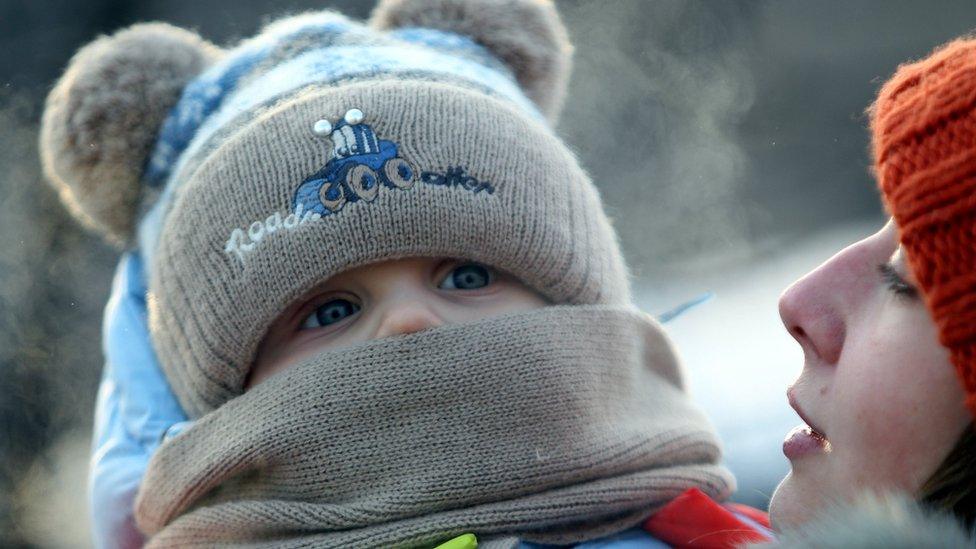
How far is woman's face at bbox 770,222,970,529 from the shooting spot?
1.06m

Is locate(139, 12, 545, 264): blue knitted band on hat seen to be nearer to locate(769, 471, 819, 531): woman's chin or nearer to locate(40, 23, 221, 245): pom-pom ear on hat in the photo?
locate(40, 23, 221, 245): pom-pom ear on hat

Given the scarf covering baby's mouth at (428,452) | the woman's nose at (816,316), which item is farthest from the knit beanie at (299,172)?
the woman's nose at (816,316)

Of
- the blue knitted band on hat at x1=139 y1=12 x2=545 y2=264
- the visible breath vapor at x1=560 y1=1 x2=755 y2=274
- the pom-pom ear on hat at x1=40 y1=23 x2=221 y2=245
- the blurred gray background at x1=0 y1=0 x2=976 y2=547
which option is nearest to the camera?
the blue knitted band on hat at x1=139 y1=12 x2=545 y2=264

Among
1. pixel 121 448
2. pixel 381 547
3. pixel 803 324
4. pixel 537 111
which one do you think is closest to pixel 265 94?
pixel 537 111

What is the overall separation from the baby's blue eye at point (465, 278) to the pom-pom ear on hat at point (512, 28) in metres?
0.45

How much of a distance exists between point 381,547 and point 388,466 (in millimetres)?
103

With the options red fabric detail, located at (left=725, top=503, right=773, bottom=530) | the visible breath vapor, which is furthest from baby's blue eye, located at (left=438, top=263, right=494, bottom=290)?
the visible breath vapor

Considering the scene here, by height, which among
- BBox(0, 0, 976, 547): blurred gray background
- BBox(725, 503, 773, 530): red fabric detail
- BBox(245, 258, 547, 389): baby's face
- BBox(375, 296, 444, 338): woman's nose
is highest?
BBox(0, 0, 976, 547): blurred gray background

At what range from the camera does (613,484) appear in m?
1.45

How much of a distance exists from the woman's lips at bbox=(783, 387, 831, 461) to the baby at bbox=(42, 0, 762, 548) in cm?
22

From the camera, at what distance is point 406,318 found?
149cm

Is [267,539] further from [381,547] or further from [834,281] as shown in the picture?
[834,281]

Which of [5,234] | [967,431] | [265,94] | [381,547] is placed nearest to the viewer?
[967,431]

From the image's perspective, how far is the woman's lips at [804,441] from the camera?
3.92 ft
